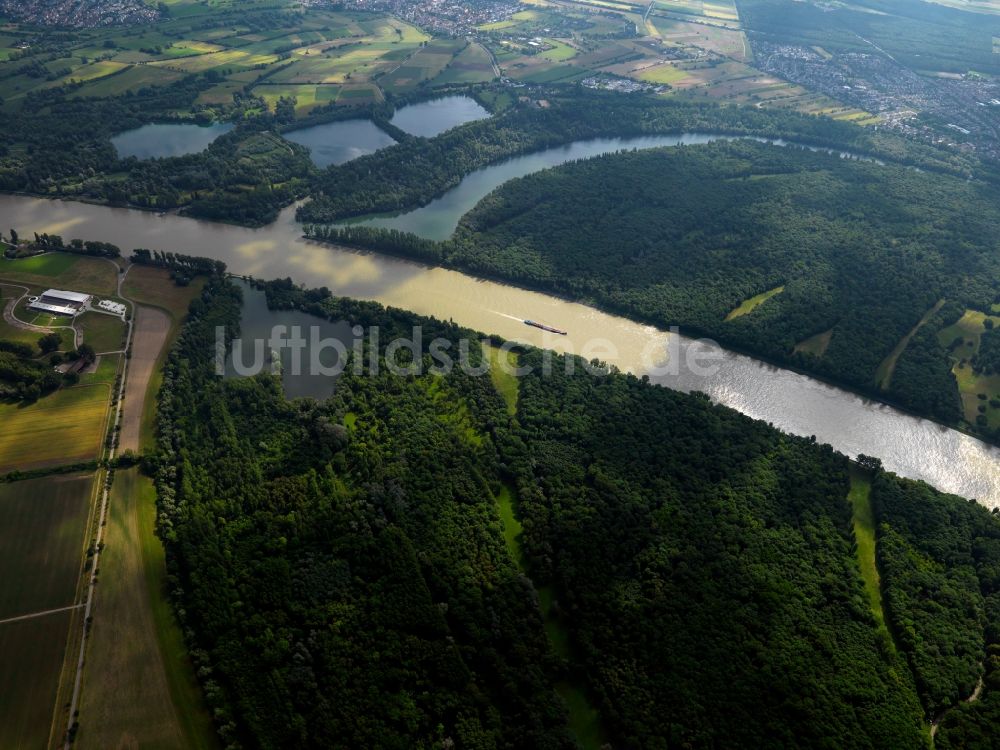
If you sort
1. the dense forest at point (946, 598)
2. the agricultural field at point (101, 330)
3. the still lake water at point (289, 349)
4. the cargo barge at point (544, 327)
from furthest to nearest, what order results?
the cargo barge at point (544, 327) < the agricultural field at point (101, 330) < the still lake water at point (289, 349) < the dense forest at point (946, 598)

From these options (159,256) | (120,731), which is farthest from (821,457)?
(159,256)

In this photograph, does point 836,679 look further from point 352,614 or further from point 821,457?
point 352,614

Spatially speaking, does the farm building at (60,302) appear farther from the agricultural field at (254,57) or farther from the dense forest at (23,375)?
the agricultural field at (254,57)

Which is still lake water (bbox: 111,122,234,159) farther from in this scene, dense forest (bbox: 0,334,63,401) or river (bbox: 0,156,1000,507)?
dense forest (bbox: 0,334,63,401)

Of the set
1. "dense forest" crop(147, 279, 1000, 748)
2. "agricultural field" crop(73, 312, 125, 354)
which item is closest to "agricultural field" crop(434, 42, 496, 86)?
"agricultural field" crop(73, 312, 125, 354)

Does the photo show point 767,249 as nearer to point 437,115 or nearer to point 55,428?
point 437,115

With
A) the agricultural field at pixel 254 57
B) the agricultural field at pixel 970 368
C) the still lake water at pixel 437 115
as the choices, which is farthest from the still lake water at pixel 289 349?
the agricultural field at pixel 254 57

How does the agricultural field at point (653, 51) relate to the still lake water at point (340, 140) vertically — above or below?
above
